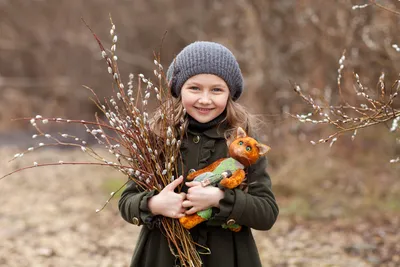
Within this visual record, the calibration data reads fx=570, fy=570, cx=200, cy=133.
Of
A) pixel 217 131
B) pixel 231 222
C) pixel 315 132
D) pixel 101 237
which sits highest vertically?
pixel 315 132

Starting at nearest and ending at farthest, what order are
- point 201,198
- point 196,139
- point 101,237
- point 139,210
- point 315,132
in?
point 201,198 < point 139,210 < point 196,139 < point 101,237 < point 315,132

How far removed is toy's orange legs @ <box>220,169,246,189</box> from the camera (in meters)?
2.48

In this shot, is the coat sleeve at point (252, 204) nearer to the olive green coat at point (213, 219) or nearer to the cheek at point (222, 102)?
the olive green coat at point (213, 219)

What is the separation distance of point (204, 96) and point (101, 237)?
12.2 ft

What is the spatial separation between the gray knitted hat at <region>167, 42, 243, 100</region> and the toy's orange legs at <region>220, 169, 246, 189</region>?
46 cm

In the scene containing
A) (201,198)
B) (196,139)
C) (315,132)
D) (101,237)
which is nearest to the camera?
(201,198)

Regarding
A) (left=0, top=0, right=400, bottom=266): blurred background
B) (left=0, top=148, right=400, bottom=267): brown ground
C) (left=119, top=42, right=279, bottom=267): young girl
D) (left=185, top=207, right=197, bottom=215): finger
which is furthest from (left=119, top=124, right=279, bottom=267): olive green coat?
(left=0, top=148, right=400, bottom=267): brown ground

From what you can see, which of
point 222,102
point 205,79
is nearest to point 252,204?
point 222,102

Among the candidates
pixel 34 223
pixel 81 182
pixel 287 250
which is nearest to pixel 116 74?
pixel 287 250

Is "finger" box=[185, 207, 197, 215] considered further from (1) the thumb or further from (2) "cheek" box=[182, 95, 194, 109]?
(2) "cheek" box=[182, 95, 194, 109]

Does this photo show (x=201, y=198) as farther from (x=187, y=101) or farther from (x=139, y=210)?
(x=187, y=101)

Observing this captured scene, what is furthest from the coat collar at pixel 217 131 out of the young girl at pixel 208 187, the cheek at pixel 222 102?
the cheek at pixel 222 102

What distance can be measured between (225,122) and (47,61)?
50.1 feet

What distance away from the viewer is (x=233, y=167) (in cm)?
252
